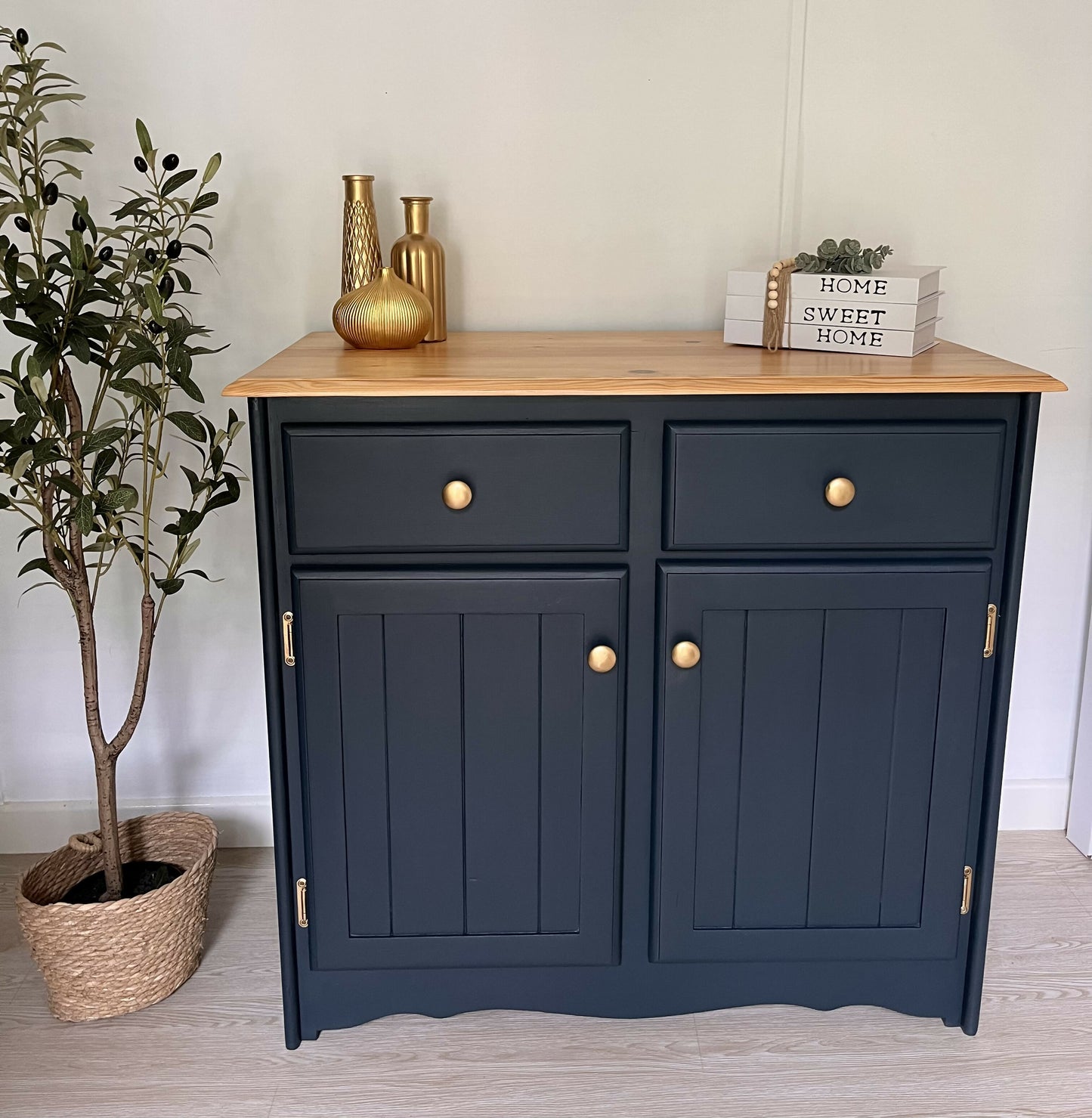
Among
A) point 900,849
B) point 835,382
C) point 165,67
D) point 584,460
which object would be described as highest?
point 165,67

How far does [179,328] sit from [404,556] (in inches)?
19.2

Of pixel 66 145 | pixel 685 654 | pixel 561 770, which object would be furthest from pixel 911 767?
pixel 66 145

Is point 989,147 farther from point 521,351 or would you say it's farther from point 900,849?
point 900,849

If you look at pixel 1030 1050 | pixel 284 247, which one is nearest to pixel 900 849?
pixel 1030 1050

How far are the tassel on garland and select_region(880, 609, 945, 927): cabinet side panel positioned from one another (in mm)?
452

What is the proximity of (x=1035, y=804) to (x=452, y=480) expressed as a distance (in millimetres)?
1478

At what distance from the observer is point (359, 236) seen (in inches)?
67.1

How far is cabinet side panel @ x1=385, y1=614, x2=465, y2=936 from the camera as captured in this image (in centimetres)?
145

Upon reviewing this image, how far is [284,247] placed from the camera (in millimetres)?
1874

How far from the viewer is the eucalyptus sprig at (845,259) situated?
5.16ft

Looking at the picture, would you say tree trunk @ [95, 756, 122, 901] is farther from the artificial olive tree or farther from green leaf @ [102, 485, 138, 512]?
green leaf @ [102, 485, 138, 512]

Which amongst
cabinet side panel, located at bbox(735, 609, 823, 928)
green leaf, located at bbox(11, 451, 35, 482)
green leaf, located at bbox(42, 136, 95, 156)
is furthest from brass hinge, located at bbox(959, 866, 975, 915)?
green leaf, located at bbox(42, 136, 95, 156)

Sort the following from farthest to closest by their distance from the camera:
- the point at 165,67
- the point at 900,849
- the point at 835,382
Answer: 1. the point at 165,67
2. the point at 900,849
3. the point at 835,382

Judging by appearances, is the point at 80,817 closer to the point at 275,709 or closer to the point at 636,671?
the point at 275,709
